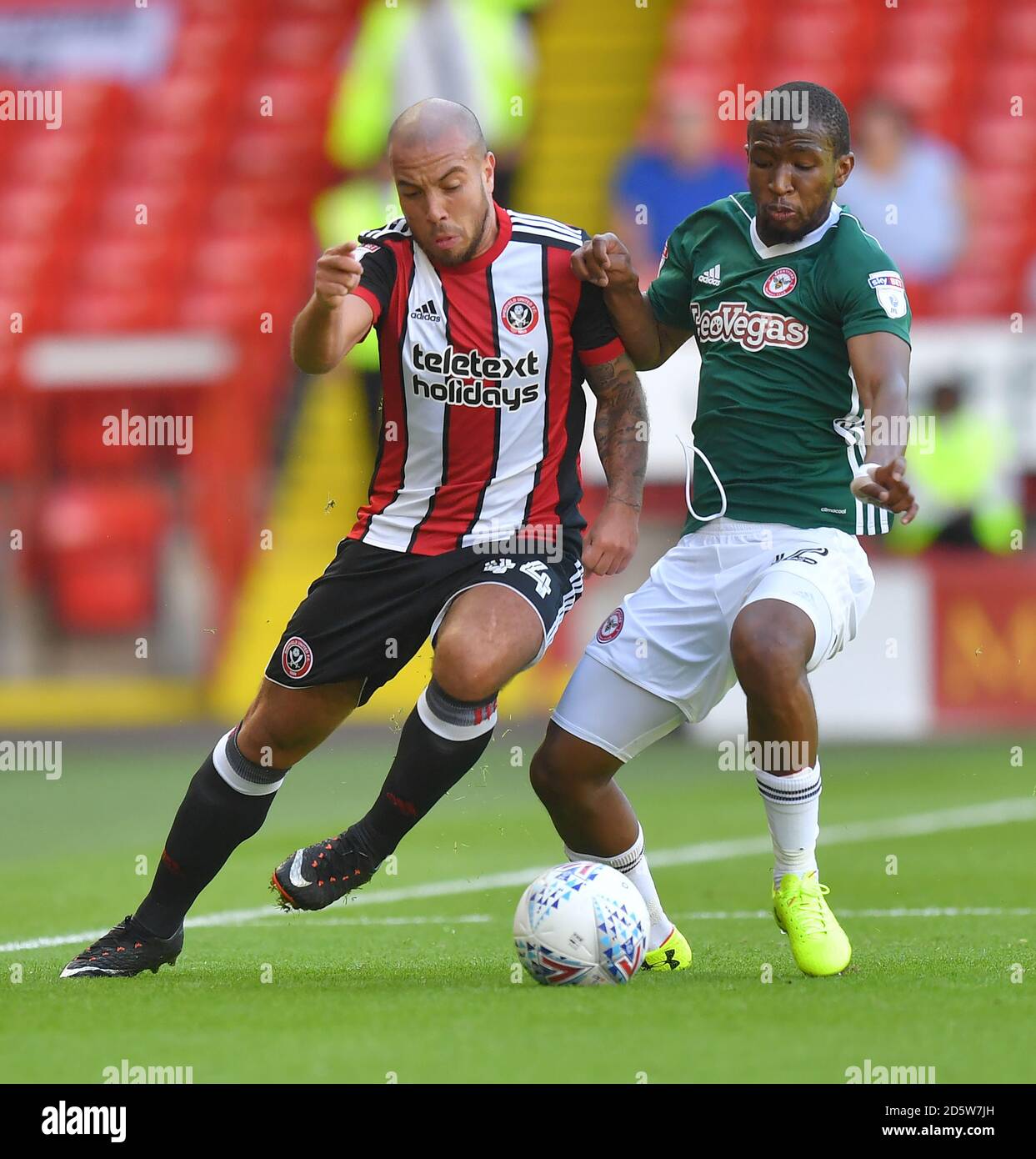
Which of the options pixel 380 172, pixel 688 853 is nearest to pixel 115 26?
pixel 380 172

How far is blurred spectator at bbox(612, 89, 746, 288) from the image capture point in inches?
504

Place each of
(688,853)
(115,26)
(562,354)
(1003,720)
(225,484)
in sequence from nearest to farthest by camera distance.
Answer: (562,354)
(688,853)
(1003,720)
(225,484)
(115,26)

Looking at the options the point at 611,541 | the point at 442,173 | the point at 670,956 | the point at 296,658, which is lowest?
the point at 670,956

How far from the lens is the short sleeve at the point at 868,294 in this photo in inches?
203

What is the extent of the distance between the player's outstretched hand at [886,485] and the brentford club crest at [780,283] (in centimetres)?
76

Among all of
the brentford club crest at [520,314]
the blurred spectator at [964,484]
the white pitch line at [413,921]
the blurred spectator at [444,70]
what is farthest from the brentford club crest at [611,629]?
the blurred spectator at [444,70]

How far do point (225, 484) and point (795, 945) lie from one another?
9.13 meters

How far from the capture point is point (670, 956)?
540 centimetres

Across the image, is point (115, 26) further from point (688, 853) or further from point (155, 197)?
point (688, 853)

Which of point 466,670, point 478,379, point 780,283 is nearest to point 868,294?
point 780,283

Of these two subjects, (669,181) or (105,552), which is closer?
(669,181)

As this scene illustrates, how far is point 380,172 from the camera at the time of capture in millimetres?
15266

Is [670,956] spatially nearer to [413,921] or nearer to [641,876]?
[641,876]

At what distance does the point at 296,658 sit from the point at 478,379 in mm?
876
